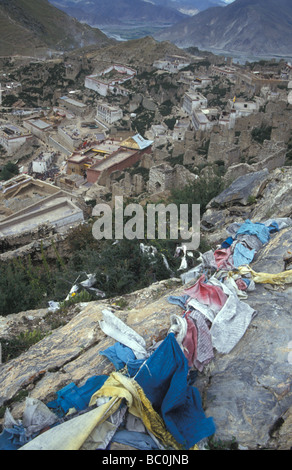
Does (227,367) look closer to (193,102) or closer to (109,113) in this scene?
(193,102)

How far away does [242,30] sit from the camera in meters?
125

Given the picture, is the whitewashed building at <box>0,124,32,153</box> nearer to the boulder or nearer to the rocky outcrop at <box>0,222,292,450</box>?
the boulder

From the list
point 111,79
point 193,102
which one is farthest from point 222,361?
point 111,79

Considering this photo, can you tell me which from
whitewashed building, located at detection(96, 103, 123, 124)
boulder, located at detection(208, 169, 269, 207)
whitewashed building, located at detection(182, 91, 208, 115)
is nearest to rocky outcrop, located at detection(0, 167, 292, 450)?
boulder, located at detection(208, 169, 269, 207)

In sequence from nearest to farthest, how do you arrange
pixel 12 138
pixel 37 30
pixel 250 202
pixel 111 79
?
pixel 250 202 → pixel 12 138 → pixel 111 79 → pixel 37 30

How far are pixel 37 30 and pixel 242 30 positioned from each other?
7631 centimetres

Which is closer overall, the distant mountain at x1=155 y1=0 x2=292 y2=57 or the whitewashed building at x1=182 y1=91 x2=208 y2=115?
the whitewashed building at x1=182 y1=91 x2=208 y2=115

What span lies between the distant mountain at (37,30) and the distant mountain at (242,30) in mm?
46011

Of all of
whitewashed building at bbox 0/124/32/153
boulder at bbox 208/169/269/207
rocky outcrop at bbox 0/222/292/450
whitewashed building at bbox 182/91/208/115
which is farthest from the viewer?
whitewashed building at bbox 0/124/32/153

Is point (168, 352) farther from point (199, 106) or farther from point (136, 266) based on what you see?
point (199, 106)

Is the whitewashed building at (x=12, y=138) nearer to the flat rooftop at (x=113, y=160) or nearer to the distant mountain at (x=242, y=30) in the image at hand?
the flat rooftop at (x=113, y=160)

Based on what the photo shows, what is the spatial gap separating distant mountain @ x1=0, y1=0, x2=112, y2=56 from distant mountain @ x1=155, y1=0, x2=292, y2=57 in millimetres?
46011

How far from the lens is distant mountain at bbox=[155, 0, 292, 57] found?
116 metres

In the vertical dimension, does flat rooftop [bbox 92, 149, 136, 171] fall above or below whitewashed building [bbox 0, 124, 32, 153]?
above
